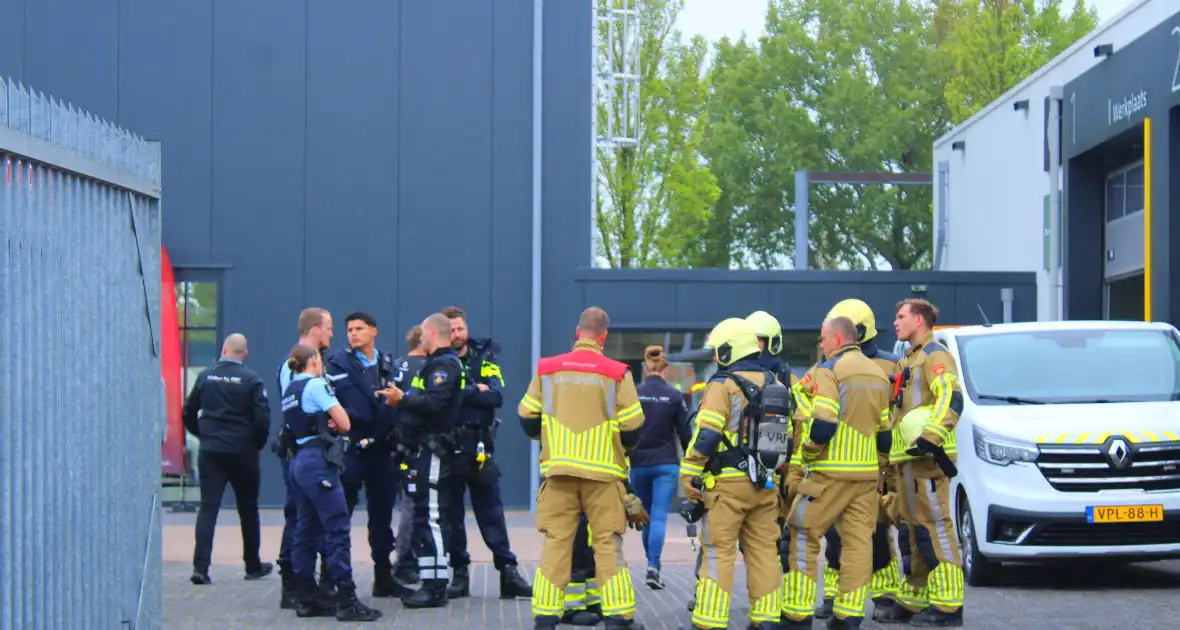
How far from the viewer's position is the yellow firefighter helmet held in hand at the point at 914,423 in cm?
974

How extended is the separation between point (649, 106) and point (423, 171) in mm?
14824

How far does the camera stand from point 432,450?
1066 cm

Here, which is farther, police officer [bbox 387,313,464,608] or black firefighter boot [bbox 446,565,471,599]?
black firefighter boot [bbox 446,565,471,599]

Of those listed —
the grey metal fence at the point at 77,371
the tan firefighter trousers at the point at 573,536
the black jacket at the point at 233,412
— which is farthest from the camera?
the black jacket at the point at 233,412

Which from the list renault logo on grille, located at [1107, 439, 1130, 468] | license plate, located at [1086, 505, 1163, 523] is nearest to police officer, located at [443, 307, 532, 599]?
license plate, located at [1086, 505, 1163, 523]

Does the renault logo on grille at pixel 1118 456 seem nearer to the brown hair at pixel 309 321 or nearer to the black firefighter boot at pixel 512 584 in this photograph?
the black firefighter boot at pixel 512 584

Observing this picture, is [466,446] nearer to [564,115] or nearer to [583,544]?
[583,544]

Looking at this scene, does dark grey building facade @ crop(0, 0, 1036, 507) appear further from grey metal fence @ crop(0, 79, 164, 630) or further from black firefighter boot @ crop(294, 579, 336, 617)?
grey metal fence @ crop(0, 79, 164, 630)

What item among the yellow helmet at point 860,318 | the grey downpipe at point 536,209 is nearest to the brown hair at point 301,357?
the yellow helmet at point 860,318

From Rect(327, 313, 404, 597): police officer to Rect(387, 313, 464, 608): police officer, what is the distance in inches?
10.4

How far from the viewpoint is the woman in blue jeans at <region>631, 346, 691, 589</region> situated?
40.1 feet

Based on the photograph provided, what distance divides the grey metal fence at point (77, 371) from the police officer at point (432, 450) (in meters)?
2.42

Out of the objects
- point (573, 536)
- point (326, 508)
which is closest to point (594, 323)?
point (573, 536)

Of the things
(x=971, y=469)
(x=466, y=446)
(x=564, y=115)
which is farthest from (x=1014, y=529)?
(x=564, y=115)
